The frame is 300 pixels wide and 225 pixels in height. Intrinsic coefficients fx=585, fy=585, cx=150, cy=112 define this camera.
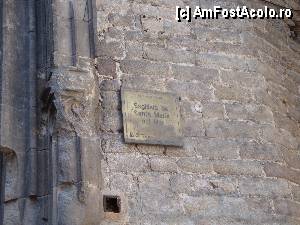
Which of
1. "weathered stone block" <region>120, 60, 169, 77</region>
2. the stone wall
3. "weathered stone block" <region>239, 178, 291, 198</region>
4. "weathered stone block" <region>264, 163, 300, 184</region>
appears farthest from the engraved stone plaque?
"weathered stone block" <region>264, 163, 300, 184</region>

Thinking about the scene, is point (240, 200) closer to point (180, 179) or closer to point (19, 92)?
point (180, 179)

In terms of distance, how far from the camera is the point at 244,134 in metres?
4.20

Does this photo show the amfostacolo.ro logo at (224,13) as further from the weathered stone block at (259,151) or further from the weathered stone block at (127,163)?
the weathered stone block at (127,163)

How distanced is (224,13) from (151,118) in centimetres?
122

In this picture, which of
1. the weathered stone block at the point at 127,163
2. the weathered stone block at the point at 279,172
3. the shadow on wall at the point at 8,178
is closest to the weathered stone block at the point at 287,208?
the weathered stone block at the point at 279,172

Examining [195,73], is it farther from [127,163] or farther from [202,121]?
[127,163]

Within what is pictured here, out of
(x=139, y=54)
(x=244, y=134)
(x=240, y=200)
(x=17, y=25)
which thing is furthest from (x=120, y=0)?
(x=240, y=200)

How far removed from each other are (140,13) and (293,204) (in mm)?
1780

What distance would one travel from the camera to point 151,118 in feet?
13.0

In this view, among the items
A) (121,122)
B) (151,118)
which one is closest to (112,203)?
(121,122)

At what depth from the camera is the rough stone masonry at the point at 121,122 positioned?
3605mm

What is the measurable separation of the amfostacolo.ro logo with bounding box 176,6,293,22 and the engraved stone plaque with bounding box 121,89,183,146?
755 mm

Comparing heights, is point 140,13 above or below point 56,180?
above

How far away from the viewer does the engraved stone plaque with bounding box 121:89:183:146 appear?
153 inches
